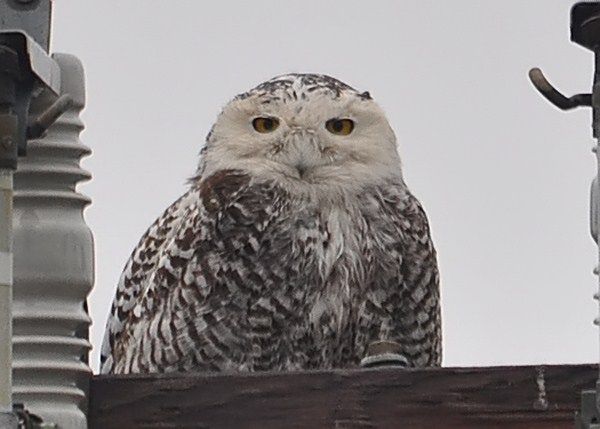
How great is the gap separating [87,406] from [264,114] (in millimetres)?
3152

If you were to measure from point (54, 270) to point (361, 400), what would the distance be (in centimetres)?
67

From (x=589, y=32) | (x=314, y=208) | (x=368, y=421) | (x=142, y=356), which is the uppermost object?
(x=314, y=208)

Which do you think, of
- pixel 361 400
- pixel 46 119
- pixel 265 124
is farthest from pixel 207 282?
pixel 46 119

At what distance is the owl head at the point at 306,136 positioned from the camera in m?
7.28

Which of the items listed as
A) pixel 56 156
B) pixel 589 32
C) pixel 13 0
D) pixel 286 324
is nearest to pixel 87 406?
pixel 56 156

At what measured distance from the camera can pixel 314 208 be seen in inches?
287

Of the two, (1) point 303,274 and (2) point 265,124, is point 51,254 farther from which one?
(2) point 265,124

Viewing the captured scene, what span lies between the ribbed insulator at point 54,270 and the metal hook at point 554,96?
955 mm

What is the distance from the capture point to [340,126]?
7.39m

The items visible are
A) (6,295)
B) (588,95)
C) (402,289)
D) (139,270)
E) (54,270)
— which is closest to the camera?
(6,295)

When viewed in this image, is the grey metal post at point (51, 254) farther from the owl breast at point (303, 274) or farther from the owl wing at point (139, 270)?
the owl wing at point (139, 270)

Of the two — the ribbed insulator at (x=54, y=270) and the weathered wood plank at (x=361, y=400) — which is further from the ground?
the ribbed insulator at (x=54, y=270)

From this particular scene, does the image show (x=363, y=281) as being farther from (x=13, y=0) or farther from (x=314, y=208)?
(x=13, y=0)

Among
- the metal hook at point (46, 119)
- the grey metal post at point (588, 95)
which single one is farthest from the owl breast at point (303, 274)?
the grey metal post at point (588, 95)
